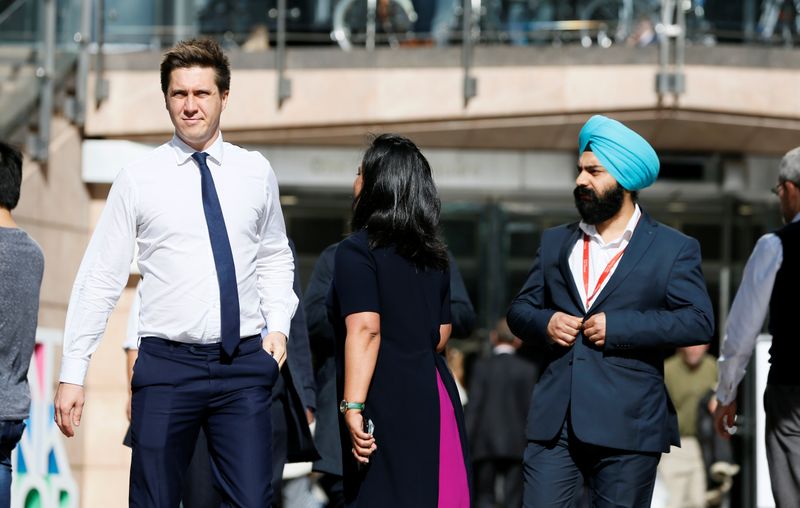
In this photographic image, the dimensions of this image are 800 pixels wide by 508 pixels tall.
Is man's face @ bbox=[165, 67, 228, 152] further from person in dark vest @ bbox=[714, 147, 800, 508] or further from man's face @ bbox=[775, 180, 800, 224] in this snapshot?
man's face @ bbox=[775, 180, 800, 224]

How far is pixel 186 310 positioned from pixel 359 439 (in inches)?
33.3

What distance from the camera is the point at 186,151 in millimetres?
5828

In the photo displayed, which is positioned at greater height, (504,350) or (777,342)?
(777,342)

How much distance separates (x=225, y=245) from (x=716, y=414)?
2907 mm

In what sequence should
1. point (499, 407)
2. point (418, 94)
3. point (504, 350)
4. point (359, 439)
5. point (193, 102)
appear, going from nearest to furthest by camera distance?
1. point (193, 102)
2. point (359, 439)
3. point (499, 407)
4. point (504, 350)
5. point (418, 94)

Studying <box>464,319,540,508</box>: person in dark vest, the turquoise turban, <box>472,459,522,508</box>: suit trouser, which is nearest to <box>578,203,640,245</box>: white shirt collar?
the turquoise turban

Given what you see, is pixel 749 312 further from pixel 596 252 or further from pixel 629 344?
pixel 629 344

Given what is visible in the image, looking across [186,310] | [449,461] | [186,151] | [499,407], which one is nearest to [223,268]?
[186,310]

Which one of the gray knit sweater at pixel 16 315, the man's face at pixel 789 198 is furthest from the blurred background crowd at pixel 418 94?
the gray knit sweater at pixel 16 315

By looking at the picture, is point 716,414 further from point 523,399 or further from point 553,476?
point 523,399

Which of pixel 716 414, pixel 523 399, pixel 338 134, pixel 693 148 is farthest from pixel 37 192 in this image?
pixel 716 414

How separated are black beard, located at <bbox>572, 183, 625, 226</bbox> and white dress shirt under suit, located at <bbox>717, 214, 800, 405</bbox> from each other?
3.35 feet

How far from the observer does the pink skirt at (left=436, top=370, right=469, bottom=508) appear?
6.03 meters

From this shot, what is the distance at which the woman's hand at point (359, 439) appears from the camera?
19.5ft
